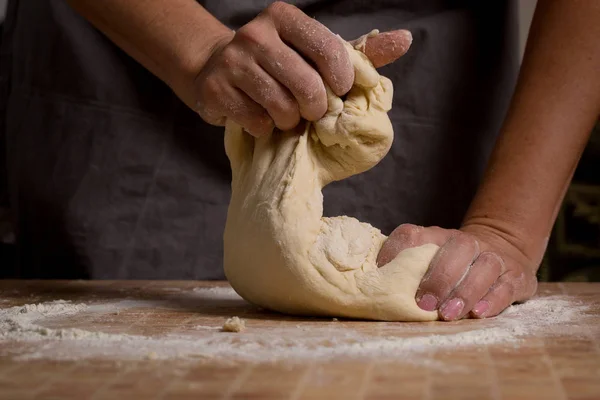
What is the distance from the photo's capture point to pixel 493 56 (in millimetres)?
1952

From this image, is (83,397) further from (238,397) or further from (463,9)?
(463,9)

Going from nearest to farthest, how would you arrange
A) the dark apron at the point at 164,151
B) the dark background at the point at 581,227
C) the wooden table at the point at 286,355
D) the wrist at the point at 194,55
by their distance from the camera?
the wooden table at the point at 286,355 → the wrist at the point at 194,55 → the dark apron at the point at 164,151 → the dark background at the point at 581,227

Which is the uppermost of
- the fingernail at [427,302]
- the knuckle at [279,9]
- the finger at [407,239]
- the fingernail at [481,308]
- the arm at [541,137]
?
the knuckle at [279,9]

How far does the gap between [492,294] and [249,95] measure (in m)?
0.51

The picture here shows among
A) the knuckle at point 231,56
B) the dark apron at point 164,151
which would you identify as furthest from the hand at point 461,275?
the dark apron at point 164,151

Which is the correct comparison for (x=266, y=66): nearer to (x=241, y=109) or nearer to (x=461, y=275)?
(x=241, y=109)

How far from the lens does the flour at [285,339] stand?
1007mm

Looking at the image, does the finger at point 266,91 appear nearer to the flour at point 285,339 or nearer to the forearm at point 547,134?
the flour at point 285,339

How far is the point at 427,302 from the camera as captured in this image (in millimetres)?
1246

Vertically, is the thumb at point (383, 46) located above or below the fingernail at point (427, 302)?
above

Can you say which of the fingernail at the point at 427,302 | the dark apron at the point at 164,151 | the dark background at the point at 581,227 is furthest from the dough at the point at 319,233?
the dark background at the point at 581,227

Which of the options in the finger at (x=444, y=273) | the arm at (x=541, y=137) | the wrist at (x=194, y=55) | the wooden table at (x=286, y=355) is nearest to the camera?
the wooden table at (x=286, y=355)

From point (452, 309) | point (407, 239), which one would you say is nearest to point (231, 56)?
point (407, 239)

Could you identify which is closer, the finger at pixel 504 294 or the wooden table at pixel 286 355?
the wooden table at pixel 286 355
